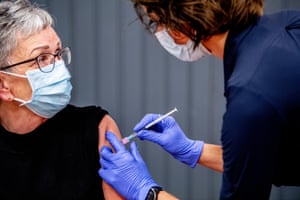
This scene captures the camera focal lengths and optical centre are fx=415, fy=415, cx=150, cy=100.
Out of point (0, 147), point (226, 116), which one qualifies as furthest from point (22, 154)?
point (226, 116)

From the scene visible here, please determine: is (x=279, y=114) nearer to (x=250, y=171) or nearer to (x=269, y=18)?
(x=250, y=171)

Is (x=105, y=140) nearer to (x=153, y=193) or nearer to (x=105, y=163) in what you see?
(x=105, y=163)

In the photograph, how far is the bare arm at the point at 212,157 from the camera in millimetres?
1598

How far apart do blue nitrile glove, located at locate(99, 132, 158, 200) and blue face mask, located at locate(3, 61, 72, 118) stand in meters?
0.26

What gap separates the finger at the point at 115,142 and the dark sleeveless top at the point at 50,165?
7cm

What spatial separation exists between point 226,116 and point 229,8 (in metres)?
0.29

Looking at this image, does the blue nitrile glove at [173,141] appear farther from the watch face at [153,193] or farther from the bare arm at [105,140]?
the watch face at [153,193]

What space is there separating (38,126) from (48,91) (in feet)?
0.51

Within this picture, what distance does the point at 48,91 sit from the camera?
4.91 ft

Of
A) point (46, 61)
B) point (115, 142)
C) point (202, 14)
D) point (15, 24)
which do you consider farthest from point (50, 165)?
point (202, 14)

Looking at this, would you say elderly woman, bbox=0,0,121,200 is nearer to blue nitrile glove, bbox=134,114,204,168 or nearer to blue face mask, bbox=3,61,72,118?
blue face mask, bbox=3,61,72,118

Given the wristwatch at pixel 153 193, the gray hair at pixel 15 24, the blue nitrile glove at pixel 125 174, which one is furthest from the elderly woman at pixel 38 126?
the wristwatch at pixel 153 193

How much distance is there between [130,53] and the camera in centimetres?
225

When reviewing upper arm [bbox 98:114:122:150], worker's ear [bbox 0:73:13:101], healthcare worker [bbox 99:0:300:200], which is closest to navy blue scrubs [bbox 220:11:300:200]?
healthcare worker [bbox 99:0:300:200]
